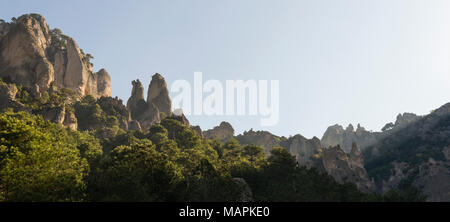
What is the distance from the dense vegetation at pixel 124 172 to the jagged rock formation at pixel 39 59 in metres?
7.57

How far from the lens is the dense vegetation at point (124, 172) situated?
2927 cm

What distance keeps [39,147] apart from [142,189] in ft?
38.5

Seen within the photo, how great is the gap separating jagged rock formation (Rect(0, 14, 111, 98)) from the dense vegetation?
7.57 meters

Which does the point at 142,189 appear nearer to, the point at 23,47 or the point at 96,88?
the point at 23,47

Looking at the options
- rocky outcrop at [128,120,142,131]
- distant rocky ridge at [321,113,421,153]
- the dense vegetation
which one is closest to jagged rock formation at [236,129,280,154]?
distant rocky ridge at [321,113,421,153]

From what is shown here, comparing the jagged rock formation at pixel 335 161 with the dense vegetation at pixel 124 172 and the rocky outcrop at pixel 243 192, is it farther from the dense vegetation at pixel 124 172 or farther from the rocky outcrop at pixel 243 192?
the rocky outcrop at pixel 243 192

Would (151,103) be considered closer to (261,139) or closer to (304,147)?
(261,139)

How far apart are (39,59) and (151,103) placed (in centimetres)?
4084

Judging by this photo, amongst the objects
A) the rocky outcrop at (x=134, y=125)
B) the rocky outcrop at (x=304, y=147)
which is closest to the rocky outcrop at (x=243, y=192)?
the rocky outcrop at (x=134, y=125)

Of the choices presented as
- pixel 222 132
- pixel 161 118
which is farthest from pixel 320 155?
pixel 161 118

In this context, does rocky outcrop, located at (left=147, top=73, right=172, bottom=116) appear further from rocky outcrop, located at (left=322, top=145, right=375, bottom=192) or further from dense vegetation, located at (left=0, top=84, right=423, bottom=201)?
rocky outcrop, located at (left=322, top=145, right=375, bottom=192)

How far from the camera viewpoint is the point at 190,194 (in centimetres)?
4138

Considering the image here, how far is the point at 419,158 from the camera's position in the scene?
108125 mm
